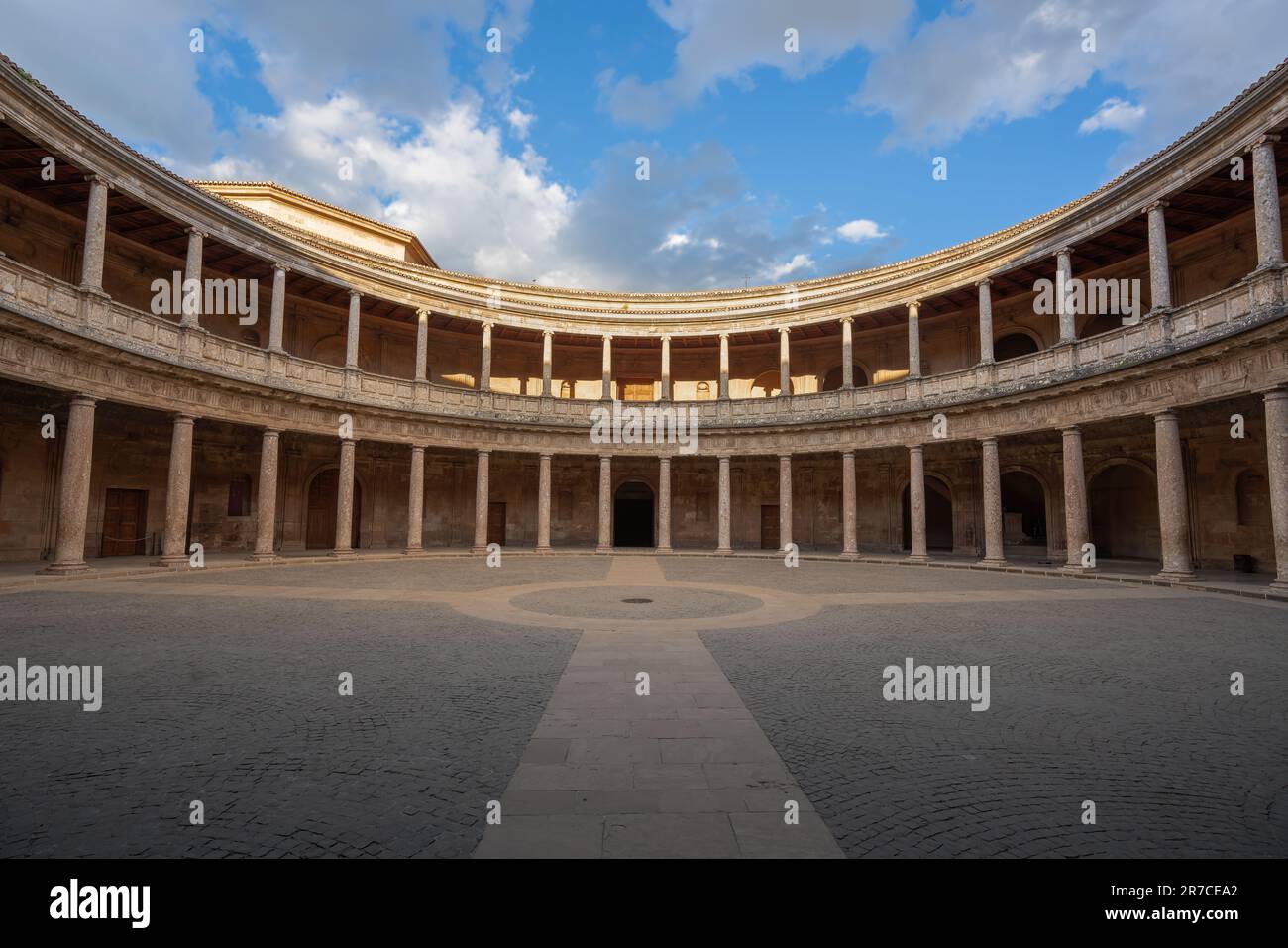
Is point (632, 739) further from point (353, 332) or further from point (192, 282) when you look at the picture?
point (353, 332)

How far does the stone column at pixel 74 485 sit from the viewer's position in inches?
567

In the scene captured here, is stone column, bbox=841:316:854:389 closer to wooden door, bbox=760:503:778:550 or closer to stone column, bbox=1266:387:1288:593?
wooden door, bbox=760:503:778:550

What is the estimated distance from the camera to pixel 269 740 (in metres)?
4.52

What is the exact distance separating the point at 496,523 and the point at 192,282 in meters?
15.9

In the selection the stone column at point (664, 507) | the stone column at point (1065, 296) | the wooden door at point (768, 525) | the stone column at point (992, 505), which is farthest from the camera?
the wooden door at point (768, 525)

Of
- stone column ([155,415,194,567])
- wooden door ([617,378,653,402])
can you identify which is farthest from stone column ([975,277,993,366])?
stone column ([155,415,194,567])

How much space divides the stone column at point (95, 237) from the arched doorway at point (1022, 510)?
104 feet

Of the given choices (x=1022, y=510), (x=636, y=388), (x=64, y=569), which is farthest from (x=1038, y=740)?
(x=636, y=388)

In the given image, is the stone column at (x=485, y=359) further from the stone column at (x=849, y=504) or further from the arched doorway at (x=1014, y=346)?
the arched doorway at (x=1014, y=346)

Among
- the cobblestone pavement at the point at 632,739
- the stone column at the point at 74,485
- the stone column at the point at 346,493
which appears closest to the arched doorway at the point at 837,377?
the cobblestone pavement at the point at 632,739

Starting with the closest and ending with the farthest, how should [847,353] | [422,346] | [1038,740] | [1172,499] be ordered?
[1038,740]
[1172,499]
[422,346]
[847,353]
